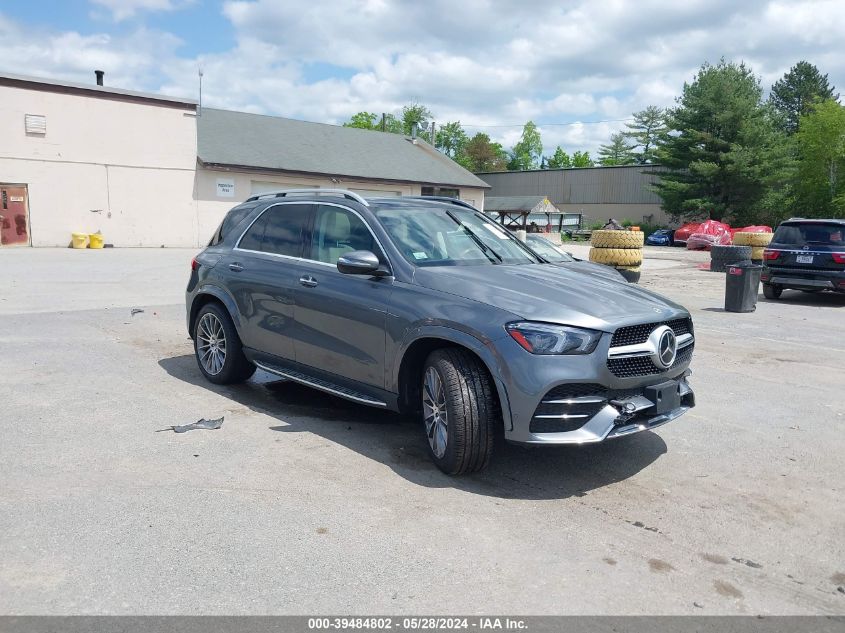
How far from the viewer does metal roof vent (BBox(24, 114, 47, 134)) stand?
86.5 feet

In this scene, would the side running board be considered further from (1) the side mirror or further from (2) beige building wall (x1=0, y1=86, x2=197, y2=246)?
(2) beige building wall (x1=0, y1=86, x2=197, y2=246)

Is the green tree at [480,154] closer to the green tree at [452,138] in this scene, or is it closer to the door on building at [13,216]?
the green tree at [452,138]

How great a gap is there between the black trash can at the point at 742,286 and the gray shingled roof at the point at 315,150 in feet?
76.9

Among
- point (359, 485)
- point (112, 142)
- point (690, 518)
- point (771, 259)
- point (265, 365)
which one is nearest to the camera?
point (690, 518)

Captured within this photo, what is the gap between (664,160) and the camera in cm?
5103

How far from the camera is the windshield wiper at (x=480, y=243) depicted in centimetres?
545

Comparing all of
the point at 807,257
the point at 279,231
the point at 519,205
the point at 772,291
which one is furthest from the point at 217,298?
the point at 519,205

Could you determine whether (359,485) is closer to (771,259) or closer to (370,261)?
(370,261)

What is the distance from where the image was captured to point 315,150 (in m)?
36.2

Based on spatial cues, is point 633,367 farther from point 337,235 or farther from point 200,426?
point 200,426

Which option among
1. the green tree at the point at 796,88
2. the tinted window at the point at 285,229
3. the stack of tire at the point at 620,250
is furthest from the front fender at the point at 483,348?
the green tree at the point at 796,88
